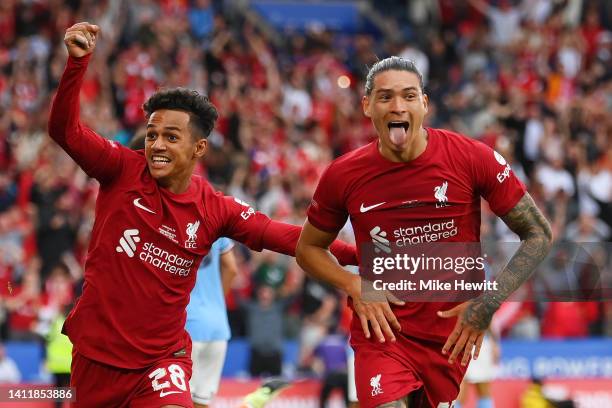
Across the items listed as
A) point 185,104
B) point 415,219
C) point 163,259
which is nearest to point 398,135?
point 415,219

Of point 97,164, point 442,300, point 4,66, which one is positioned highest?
point 4,66

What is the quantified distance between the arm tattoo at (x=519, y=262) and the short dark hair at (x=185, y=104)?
1.96m

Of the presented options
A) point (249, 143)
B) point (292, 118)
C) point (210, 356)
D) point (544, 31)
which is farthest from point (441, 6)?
point (210, 356)

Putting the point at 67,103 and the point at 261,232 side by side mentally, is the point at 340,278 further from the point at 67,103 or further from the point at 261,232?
the point at 67,103

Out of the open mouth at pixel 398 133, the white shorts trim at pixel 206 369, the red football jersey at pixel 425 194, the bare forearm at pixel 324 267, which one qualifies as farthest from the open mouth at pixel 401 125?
the white shorts trim at pixel 206 369

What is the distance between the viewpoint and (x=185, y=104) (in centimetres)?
714

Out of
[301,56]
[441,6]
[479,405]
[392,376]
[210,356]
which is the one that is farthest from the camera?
[441,6]

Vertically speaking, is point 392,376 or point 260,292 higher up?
point 260,292

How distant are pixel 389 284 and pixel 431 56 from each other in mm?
15730

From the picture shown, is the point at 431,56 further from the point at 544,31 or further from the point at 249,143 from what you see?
the point at 249,143

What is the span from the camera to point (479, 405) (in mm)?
12367

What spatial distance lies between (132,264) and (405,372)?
1701 mm

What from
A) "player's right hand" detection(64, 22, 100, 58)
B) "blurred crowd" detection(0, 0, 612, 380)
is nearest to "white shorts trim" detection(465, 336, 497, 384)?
"blurred crowd" detection(0, 0, 612, 380)

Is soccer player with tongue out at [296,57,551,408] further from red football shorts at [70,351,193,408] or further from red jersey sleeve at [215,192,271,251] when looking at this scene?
red football shorts at [70,351,193,408]
